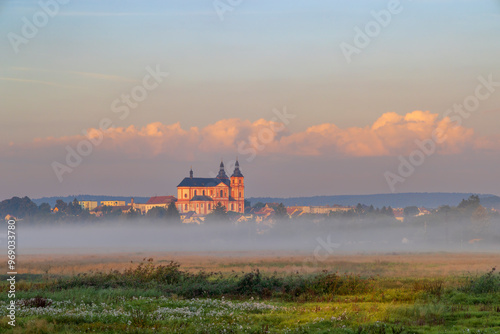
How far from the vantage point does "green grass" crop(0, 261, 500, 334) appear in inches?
763

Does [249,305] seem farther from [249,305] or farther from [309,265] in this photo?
[309,265]

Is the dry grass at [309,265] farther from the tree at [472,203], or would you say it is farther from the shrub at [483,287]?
the tree at [472,203]

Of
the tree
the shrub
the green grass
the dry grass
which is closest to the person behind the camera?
the green grass

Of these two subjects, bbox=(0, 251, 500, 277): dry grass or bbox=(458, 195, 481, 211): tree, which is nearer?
bbox=(0, 251, 500, 277): dry grass

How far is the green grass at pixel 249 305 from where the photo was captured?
1938 centimetres

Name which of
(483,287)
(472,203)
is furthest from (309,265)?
(472,203)

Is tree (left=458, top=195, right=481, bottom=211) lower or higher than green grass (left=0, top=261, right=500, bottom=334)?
higher

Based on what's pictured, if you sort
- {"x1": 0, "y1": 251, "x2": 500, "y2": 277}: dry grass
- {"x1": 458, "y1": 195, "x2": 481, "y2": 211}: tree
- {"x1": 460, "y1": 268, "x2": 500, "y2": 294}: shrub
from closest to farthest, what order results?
{"x1": 460, "y1": 268, "x2": 500, "y2": 294}: shrub < {"x1": 0, "y1": 251, "x2": 500, "y2": 277}: dry grass < {"x1": 458, "y1": 195, "x2": 481, "y2": 211}: tree

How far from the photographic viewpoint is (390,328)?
61.3 ft

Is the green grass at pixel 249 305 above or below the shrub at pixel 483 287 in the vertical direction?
below

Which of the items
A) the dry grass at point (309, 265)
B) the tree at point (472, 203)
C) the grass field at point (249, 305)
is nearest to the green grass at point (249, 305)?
the grass field at point (249, 305)

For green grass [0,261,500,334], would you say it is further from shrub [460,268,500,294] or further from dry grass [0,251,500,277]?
dry grass [0,251,500,277]

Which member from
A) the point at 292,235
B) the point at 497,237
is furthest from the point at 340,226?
the point at 497,237

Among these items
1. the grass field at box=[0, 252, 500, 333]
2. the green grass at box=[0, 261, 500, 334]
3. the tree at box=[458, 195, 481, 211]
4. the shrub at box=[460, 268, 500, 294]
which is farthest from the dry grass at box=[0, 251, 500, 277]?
the tree at box=[458, 195, 481, 211]
